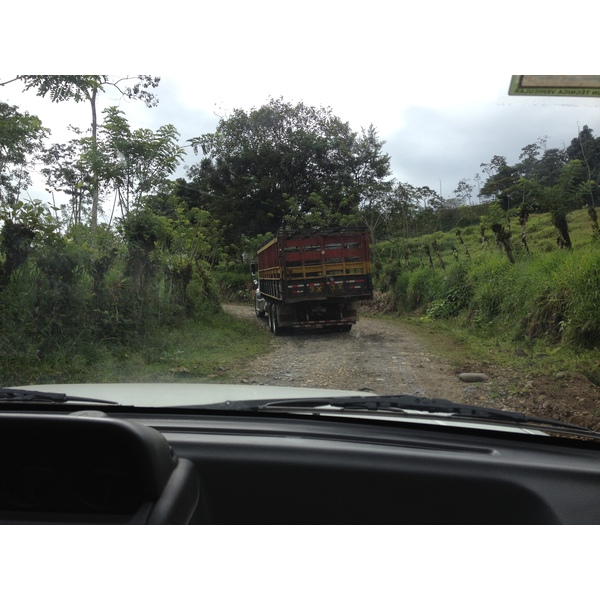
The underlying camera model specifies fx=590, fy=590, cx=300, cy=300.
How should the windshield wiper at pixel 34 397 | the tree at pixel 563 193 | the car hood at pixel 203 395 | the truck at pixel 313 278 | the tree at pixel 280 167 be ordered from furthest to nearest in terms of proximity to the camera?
the truck at pixel 313 278 < the tree at pixel 280 167 < the tree at pixel 563 193 < the windshield wiper at pixel 34 397 < the car hood at pixel 203 395

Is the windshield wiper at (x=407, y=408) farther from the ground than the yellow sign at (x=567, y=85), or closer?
closer

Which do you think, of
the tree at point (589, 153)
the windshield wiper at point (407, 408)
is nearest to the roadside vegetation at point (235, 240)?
the tree at point (589, 153)

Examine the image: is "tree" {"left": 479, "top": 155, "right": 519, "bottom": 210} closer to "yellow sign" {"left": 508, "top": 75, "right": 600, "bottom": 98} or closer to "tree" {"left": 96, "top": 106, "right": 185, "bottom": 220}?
"yellow sign" {"left": 508, "top": 75, "right": 600, "bottom": 98}

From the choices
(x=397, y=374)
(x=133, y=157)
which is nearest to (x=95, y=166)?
(x=133, y=157)

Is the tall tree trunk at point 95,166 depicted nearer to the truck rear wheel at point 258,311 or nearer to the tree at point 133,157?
the tree at point 133,157

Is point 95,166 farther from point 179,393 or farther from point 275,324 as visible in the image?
point 179,393

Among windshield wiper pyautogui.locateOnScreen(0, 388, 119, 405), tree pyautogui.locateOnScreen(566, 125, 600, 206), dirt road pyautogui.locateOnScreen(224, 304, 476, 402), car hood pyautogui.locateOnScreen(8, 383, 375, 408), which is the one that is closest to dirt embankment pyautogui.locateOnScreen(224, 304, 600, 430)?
dirt road pyautogui.locateOnScreen(224, 304, 476, 402)

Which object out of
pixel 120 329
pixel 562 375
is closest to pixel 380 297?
pixel 562 375
